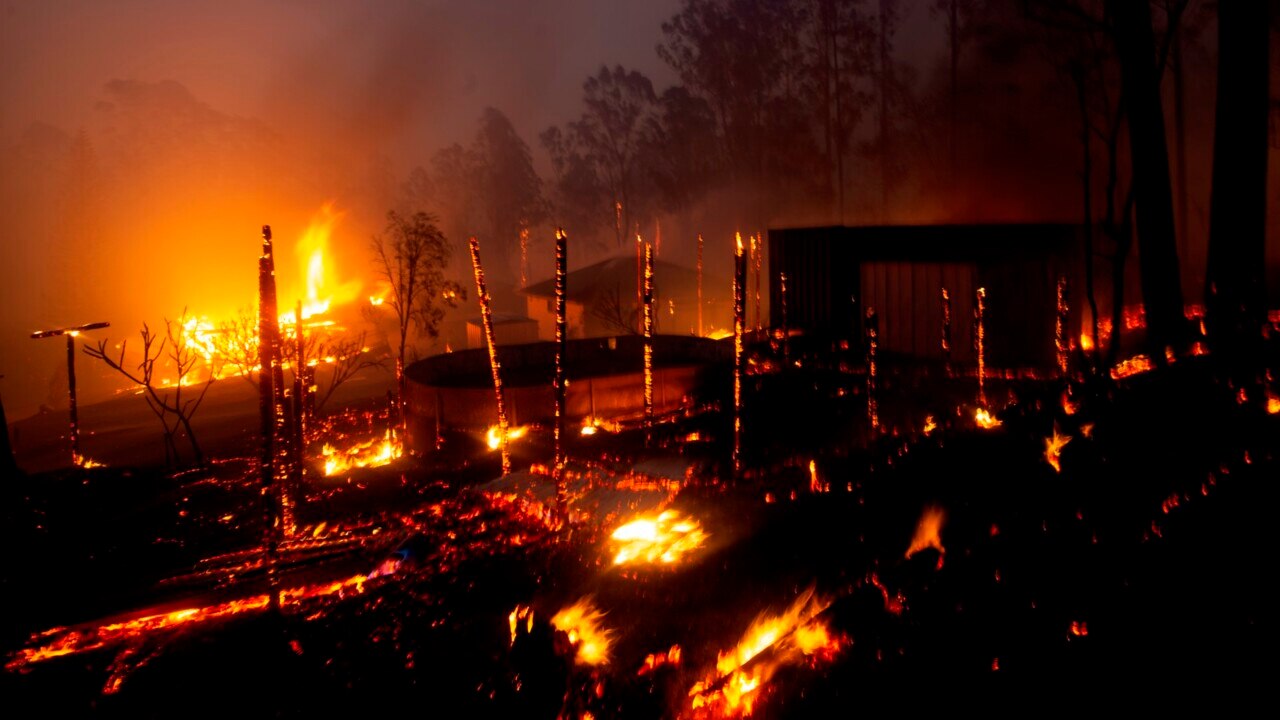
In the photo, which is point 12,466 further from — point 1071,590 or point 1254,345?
point 1254,345

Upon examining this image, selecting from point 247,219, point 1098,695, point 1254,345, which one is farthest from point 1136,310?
point 247,219

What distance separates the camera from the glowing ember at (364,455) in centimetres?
1380

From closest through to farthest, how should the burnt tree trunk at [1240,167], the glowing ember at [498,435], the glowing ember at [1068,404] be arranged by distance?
the glowing ember at [1068,404], the burnt tree trunk at [1240,167], the glowing ember at [498,435]

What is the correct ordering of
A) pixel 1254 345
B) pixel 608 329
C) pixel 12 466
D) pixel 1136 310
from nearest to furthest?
pixel 1254 345, pixel 12 466, pixel 1136 310, pixel 608 329

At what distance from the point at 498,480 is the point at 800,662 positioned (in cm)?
710

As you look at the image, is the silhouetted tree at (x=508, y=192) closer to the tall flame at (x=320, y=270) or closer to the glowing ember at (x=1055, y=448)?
the tall flame at (x=320, y=270)

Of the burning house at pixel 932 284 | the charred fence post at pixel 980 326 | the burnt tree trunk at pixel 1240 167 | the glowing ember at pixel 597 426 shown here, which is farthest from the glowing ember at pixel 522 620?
the burning house at pixel 932 284

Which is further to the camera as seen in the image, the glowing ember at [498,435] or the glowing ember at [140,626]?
the glowing ember at [498,435]

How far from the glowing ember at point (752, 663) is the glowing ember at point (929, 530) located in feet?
4.33

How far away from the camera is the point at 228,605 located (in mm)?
6695

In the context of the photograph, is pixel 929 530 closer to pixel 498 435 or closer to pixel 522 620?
pixel 522 620

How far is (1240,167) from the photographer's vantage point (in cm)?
1164

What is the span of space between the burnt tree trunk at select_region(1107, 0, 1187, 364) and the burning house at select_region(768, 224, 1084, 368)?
77.9 inches

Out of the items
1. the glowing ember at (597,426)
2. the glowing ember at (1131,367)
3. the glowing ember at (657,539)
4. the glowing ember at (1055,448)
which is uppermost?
the glowing ember at (1131,367)
